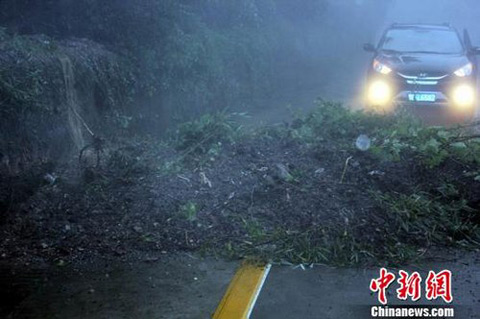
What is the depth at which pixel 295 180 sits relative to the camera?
573cm

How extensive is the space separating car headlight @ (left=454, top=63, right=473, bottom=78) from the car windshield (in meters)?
0.66

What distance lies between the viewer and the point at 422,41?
996cm

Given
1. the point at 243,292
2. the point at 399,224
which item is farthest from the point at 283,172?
the point at 243,292

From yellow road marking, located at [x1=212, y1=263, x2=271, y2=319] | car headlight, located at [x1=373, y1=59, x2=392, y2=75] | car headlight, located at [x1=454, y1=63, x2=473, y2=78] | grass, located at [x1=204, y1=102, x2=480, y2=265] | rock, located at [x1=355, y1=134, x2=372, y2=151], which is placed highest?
car headlight, located at [x1=373, y1=59, x2=392, y2=75]

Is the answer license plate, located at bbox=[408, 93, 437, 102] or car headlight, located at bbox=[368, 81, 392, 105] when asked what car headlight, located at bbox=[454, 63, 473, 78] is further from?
car headlight, located at bbox=[368, 81, 392, 105]

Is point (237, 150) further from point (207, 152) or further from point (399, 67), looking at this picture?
point (399, 67)

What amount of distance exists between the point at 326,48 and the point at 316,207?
53.6 ft

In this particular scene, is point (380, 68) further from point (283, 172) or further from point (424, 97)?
point (283, 172)

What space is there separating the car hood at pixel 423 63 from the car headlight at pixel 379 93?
0.31 m

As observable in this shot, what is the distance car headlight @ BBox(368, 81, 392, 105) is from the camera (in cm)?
888

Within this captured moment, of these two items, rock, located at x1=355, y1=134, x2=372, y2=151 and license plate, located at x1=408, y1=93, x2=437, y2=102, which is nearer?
rock, located at x1=355, y1=134, x2=372, y2=151

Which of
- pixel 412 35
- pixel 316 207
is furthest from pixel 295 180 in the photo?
pixel 412 35

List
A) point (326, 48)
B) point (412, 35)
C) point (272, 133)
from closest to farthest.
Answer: point (272, 133) → point (412, 35) → point (326, 48)

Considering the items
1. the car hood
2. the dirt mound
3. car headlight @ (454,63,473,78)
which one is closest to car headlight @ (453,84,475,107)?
car headlight @ (454,63,473,78)
